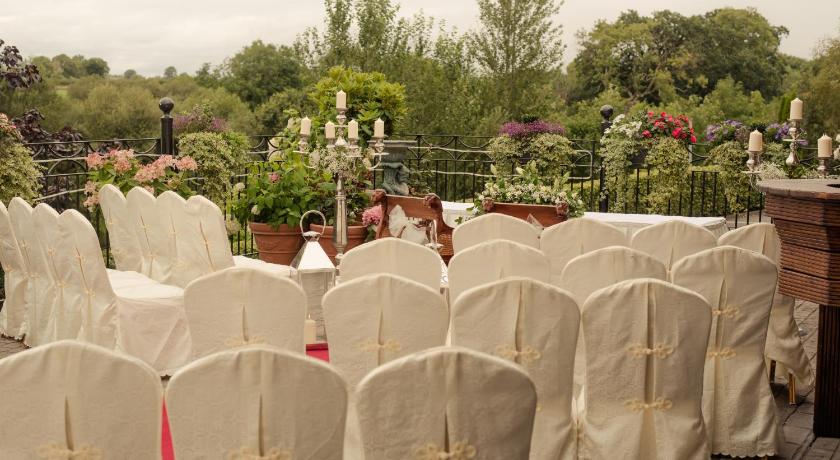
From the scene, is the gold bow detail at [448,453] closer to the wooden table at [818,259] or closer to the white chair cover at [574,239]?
the wooden table at [818,259]

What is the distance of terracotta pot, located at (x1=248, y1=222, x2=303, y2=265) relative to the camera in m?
7.74

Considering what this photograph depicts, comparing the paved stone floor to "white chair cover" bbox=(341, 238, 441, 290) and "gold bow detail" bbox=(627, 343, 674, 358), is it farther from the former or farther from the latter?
"white chair cover" bbox=(341, 238, 441, 290)

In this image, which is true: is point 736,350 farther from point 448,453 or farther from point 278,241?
point 278,241

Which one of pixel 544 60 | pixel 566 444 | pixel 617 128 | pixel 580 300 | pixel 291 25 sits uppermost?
pixel 291 25

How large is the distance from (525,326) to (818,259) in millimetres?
1801

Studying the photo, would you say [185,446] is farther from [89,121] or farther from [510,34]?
[89,121]

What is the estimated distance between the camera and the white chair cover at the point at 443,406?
82.5 inches

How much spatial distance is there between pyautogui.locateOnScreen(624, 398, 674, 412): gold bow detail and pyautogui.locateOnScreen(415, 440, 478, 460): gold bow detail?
1476 millimetres

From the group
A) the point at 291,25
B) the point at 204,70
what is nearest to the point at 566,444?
the point at 291,25

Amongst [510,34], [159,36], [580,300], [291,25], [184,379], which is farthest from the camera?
[159,36]

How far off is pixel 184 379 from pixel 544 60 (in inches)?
863

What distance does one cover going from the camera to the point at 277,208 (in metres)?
7.81

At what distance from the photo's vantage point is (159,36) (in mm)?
44656

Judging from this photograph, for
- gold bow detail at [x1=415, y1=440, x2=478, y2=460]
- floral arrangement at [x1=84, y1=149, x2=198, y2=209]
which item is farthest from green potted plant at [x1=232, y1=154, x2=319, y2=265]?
gold bow detail at [x1=415, y1=440, x2=478, y2=460]
